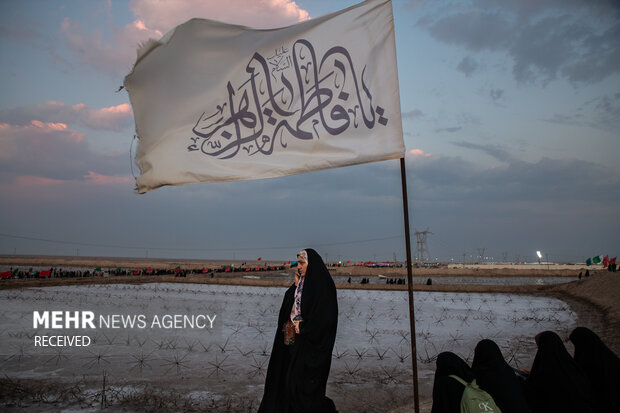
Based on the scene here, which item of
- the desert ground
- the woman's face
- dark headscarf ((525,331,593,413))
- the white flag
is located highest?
the white flag

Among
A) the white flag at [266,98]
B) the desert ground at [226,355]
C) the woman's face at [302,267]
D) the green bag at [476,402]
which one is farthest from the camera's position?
the desert ground at [226,355]

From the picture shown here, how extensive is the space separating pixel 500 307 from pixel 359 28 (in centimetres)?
1876

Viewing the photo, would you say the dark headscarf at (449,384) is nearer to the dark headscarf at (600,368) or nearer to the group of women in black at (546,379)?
the group of women in black at (546,379)

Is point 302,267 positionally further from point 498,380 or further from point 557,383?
point 557,383

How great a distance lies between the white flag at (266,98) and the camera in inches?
138

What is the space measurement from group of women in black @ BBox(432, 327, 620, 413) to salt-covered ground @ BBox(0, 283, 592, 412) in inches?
107

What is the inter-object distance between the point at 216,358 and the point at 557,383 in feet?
22.0

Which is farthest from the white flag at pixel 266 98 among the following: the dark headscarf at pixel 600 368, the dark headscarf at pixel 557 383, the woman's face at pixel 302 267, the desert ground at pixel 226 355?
the desert ground at pixel 226 355

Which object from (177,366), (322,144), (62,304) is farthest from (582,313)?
(62,304)

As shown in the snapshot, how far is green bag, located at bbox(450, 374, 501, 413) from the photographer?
2496 millimetres

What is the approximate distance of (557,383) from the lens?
2.98 m

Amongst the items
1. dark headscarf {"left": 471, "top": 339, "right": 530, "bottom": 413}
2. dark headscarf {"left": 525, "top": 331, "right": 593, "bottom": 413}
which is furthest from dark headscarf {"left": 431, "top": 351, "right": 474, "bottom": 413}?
dark headscarf {"left": 525, "top": 331, "right": 593, "bottom": 413}

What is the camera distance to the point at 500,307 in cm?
1897

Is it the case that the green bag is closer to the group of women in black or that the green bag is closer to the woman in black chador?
the group of women in black
